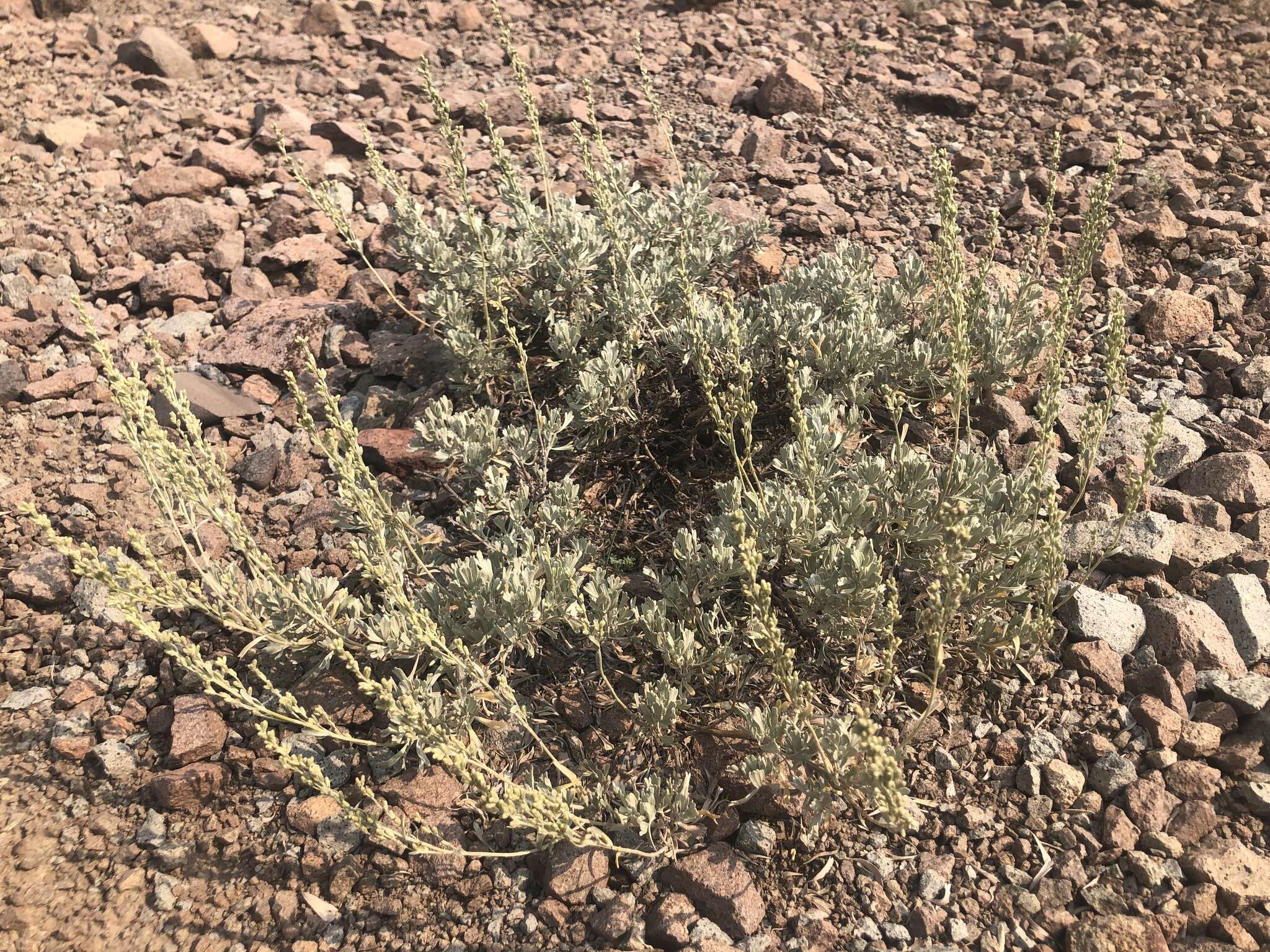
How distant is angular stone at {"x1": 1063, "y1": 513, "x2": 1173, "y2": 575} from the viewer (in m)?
3.33

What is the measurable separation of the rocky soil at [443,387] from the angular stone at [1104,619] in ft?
0.04

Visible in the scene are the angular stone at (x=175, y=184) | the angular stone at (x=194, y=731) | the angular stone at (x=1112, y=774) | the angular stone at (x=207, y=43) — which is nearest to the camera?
the angular stone at (x=1112, y=774)

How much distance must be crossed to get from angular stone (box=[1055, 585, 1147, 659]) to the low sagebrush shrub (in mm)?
116

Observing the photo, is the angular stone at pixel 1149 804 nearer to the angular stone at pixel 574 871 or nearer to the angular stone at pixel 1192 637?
the angular stone at pixel 1192 637

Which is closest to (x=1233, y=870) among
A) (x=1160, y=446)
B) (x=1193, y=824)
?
(x=1193, y=824)

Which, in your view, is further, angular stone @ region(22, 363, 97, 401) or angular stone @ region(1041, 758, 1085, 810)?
A: angular stone @ region(22, 363, 97, 401)

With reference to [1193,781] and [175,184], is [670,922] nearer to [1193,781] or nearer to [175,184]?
[1193,781]

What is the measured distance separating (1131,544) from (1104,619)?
1.17 feet

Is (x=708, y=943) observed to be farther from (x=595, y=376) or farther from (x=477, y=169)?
(x=477, y=169)

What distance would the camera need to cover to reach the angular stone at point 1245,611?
3082 mm

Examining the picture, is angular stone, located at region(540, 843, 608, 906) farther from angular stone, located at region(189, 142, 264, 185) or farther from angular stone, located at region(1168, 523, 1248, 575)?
angular stone, located at region(189, 142, 264, 185)

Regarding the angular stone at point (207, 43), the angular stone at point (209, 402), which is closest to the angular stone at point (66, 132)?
the angular stone at point (207, 43)

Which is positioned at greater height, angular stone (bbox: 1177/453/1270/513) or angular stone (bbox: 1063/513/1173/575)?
angular stone (bbox: 1177/453/1270/513)

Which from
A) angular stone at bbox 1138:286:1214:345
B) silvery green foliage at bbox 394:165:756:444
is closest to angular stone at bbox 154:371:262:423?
silvery green foliage at bbox 394:165:756:444
